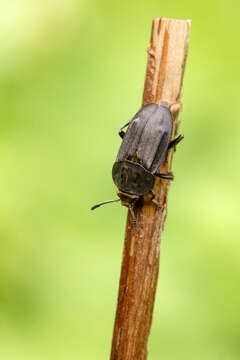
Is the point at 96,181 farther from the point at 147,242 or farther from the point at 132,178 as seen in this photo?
the point at 147,242

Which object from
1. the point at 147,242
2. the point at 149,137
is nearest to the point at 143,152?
the point at 149,137

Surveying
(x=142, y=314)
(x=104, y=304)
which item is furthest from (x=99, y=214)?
(x=142, y=314)

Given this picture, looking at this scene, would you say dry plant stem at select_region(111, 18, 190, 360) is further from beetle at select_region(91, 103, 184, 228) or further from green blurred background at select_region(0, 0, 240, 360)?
green blurred background at select_region(0, 0, 240, 360)

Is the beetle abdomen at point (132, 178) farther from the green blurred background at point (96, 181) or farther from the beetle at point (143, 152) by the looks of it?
the green blurred background at point (96, 181)

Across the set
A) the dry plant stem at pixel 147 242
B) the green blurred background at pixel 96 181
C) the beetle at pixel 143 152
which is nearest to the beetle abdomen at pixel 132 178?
the beetle at pixel 143 152

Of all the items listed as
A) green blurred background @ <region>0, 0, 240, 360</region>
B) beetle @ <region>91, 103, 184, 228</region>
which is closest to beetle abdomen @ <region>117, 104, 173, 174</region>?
beetle @ <region>91, 103, 184, 228</region>

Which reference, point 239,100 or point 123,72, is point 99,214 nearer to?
point 123,72

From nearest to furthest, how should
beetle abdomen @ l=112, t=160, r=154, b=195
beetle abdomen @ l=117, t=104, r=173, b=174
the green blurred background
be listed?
beetle abdomen @ l=117, t=104, r=173, b=174
beetle abdomen @ l=112, t=160, r=154, b=195
the green blurred background
